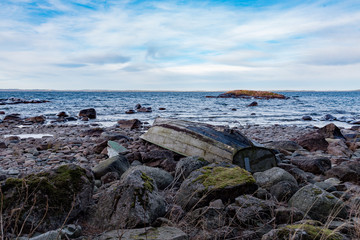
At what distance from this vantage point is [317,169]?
250 inches

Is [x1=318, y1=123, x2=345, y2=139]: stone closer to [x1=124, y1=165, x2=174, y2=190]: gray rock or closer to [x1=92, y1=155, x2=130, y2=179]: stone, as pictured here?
[x1=124, y1=165, x2=174, y2=190]: gray rock

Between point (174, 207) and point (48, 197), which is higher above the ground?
point (48, 197)

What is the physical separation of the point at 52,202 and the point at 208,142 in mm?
4089

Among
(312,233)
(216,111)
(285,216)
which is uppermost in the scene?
(312,233)

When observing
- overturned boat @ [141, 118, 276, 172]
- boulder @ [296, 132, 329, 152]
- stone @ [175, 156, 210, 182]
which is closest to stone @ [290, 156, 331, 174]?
overturned boat @ [141, 118, 276, 172]

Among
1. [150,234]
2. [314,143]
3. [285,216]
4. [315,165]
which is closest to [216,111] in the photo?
[314,143]

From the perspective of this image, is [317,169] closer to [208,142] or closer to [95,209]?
[208,142]

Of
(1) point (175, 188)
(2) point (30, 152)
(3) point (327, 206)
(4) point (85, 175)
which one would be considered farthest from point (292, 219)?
(2) point (30, 152)

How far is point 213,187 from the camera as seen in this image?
4055 mm

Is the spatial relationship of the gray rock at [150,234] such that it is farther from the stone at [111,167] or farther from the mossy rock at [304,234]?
the stone at [111,167]

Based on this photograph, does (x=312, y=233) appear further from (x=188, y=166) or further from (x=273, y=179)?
(x=188, y=166)

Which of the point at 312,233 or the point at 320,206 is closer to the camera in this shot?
the point at 312,233

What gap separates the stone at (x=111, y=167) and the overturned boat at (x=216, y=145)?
1.83 metres

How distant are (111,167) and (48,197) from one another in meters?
2.08
